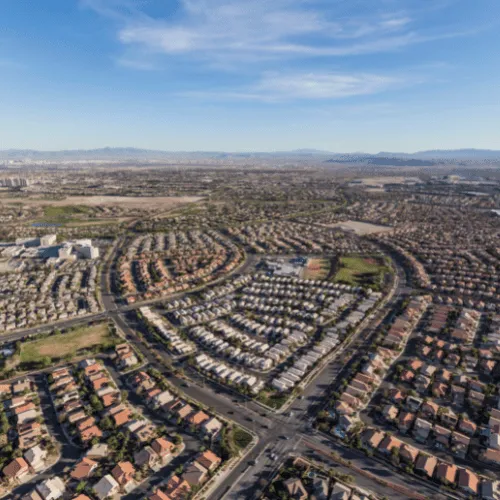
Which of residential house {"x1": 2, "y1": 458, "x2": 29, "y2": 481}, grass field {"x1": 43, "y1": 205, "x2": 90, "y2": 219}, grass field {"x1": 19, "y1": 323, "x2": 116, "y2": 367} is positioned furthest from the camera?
grass field {"x1": 43, "y1": 205, "x2": 90, "y2": 219}

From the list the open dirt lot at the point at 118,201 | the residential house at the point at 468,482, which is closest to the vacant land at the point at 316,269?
the residential house at the point at 468,482

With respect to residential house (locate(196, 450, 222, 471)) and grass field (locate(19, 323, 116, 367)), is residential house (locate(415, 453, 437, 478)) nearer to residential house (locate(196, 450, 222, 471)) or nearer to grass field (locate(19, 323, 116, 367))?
residential house (locate(196, 450, 222, 471))

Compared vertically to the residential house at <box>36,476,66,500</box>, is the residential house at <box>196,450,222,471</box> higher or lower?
higher

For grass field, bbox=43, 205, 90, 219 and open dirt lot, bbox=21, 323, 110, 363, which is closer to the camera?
open dirt lot, bbox=21, 323, 110, 363

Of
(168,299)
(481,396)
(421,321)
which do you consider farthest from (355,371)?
(168,299)

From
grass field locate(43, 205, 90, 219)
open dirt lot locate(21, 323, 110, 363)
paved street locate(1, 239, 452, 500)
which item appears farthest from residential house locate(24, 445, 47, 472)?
grass field locate(43, 205, 90, 219)

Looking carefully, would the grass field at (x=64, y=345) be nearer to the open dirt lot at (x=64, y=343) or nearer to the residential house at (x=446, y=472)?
the open dirt lot at (x=64, y=343)
